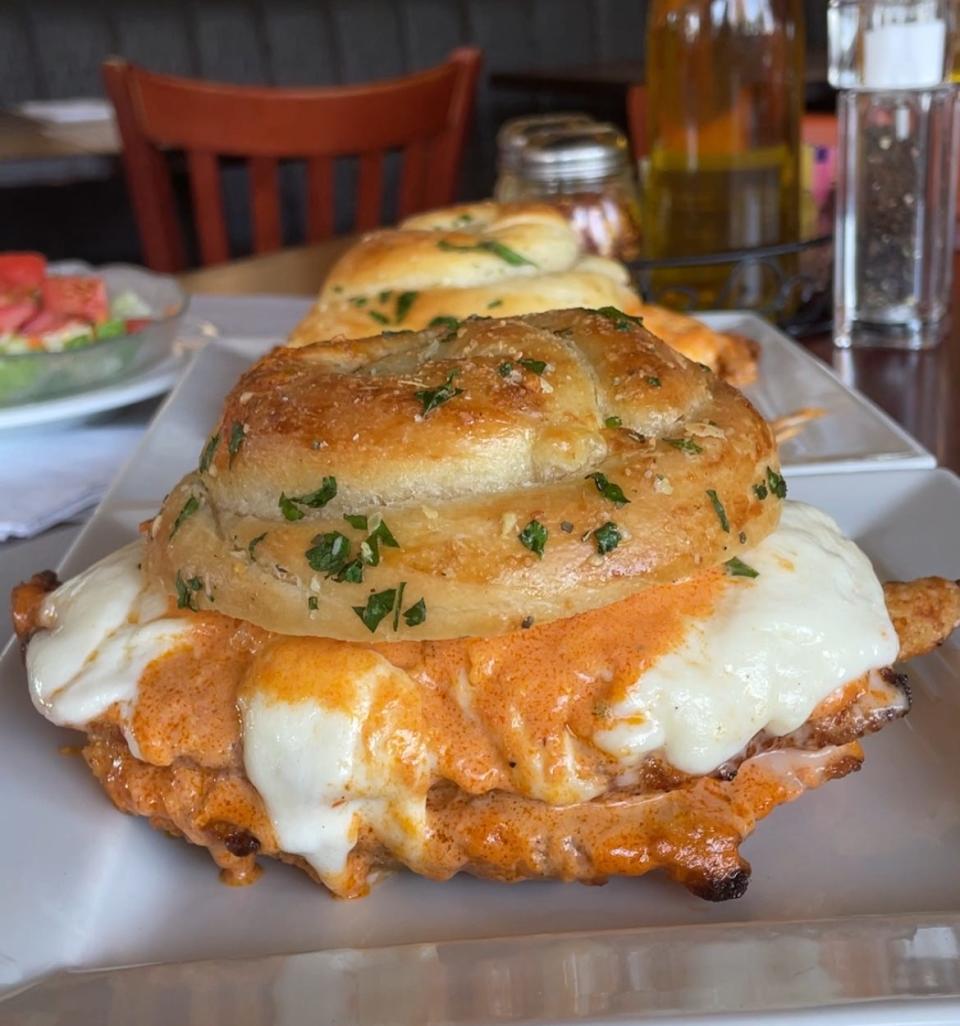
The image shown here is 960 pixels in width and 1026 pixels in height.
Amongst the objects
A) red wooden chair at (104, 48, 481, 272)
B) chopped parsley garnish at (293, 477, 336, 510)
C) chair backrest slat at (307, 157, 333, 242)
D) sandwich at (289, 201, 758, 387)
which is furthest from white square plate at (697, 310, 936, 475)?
chair backrest slat at (307, 157, 333, 242)

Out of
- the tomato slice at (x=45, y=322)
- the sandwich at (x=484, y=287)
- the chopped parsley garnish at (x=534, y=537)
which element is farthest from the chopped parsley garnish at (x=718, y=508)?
the tomato slice at (x=45, y=322)

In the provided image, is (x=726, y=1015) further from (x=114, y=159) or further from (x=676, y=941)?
(x=114, y=159)

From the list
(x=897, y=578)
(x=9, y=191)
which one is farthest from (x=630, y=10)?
(x=897, y=578)

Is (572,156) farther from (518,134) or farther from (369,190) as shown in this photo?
(369,190)

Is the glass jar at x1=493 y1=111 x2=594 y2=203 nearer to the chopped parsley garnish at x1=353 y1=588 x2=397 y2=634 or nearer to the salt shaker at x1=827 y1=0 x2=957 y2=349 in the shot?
the salt shaker at x1=827 y1=0 x2=957 y2=349

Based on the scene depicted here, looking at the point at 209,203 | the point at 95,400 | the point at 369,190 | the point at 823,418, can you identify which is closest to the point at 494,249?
the point at 823,418
